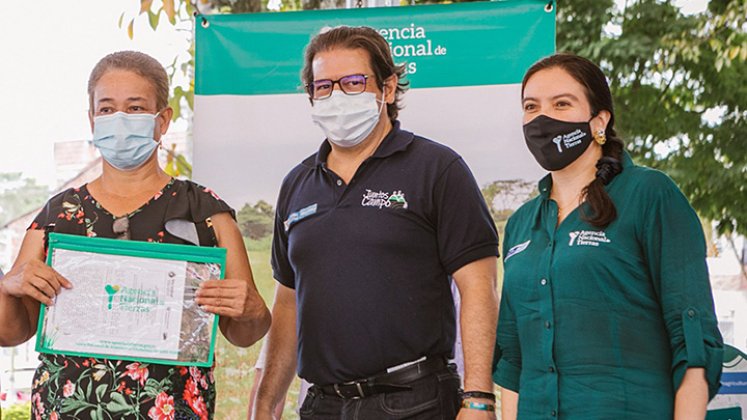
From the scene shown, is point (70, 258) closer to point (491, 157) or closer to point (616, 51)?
point (491, 157)

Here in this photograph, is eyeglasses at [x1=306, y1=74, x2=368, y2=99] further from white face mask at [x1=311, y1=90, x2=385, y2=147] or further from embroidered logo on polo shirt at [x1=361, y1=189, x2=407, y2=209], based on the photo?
embroidered logo on polo shirt at [x1=361, y1=189, x2=407, y2=209]

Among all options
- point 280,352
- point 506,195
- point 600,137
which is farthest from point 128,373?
point 506,195

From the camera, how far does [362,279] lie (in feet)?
8.75

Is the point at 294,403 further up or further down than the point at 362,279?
further down

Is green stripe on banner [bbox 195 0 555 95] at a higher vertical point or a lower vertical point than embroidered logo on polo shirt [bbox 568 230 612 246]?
higher

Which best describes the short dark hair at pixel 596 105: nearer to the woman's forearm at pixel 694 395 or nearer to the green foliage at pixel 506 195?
the woman's forearm at pixel 694 395

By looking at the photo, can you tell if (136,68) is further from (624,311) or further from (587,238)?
(624,311)

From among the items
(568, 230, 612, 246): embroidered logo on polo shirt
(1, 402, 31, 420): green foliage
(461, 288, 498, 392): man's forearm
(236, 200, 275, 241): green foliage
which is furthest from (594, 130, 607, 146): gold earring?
(1, 402, 31, 420): green foliage

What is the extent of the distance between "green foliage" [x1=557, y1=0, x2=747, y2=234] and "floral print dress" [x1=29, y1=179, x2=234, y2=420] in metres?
4.18

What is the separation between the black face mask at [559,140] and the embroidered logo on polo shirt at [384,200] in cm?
45

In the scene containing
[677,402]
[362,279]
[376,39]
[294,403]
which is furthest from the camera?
[294,403]

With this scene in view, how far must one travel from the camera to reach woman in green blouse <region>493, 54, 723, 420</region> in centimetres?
213

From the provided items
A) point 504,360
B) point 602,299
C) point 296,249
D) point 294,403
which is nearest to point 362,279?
point 296,249

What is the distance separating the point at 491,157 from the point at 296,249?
3.65 feet
